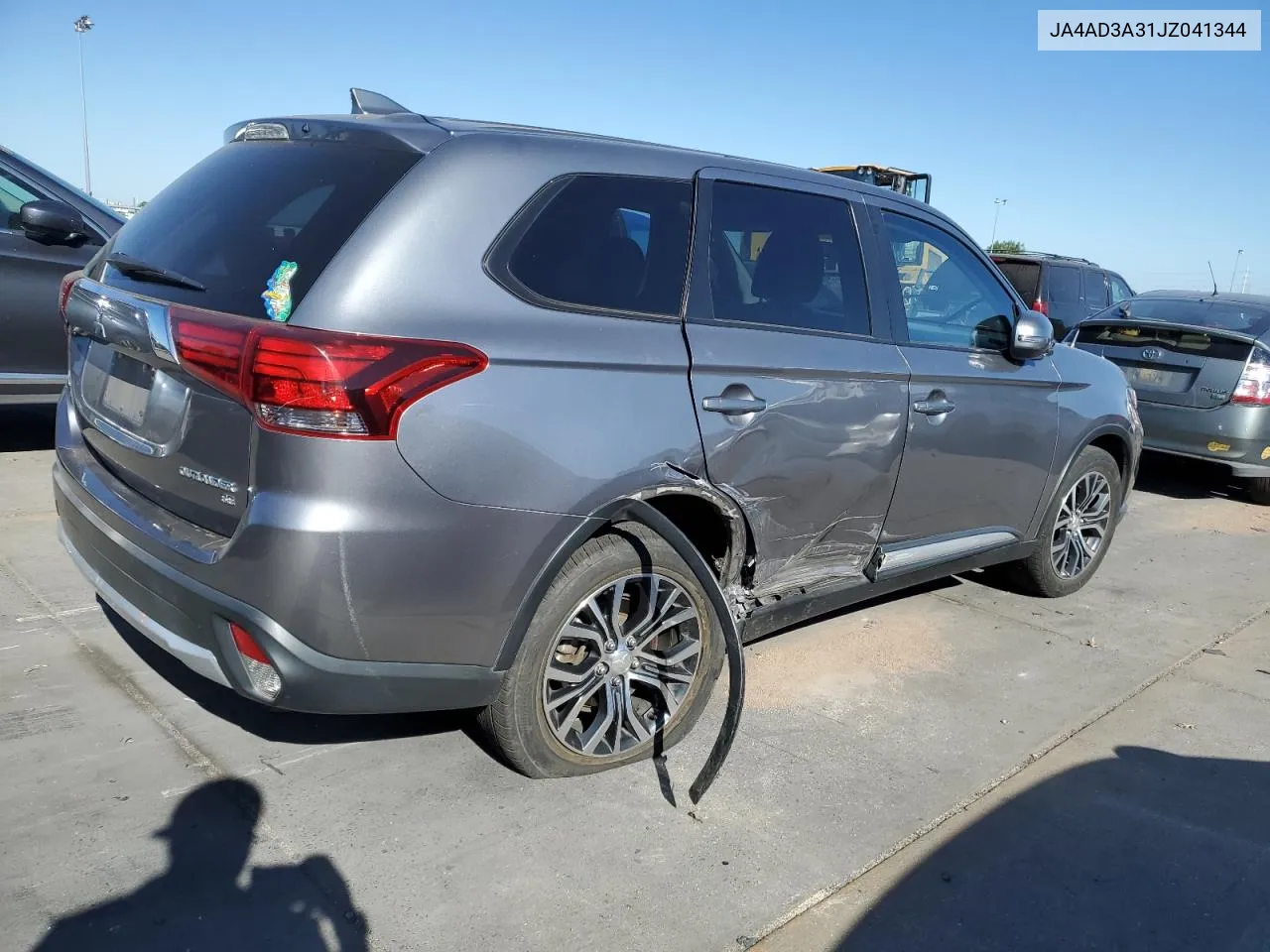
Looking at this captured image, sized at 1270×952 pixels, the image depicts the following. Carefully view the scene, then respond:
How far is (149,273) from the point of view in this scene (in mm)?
2922

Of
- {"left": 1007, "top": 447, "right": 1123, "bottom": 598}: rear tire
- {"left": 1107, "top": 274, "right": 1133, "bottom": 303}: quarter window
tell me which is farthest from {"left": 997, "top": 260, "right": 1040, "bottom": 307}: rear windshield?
{"left": 1007, "top": 447, "right": 1123, "bottom": 598}: rear tire

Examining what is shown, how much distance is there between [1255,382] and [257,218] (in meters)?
7.11

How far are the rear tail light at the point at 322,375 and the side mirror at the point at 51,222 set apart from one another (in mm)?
3939

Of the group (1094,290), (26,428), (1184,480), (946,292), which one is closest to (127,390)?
(946,292)

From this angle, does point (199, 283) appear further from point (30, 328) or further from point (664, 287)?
point (30, 328)

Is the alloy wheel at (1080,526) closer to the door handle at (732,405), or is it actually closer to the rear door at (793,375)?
the rear door at (793,375)

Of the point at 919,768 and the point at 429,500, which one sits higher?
the point at 429,500

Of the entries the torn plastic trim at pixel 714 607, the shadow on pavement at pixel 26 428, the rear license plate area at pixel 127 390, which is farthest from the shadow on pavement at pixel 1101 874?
the shadow on pavement at pixel 26 428

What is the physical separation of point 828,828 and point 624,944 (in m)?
0.83

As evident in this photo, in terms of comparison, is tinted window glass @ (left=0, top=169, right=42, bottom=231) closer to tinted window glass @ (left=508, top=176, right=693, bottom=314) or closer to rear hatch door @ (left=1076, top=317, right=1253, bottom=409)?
tinted window glass @ (left=508, top=176, right=693, bottom=314)

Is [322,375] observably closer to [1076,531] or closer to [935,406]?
[935,406]

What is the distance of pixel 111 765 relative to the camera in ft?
9.91

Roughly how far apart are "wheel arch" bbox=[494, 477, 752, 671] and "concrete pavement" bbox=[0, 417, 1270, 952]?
564 millimetres

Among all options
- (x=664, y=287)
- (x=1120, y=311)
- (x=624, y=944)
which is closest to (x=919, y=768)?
(x=624, y=944)
